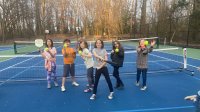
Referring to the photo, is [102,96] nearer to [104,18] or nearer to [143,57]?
[143,57]

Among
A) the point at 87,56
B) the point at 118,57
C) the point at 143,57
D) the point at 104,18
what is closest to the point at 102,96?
the point at 87,56

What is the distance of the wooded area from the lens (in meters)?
24.1

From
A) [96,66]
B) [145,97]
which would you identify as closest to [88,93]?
[96,66]

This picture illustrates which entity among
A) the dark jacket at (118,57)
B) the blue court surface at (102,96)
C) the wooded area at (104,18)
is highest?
the wooded area at (104,18)

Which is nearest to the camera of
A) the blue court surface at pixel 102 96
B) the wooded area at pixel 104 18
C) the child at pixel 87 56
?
the blue court surface at pixel 102 96

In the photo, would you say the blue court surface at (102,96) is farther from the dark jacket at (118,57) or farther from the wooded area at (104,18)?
the wooded area at (104,18)

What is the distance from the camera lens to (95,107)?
5.71m

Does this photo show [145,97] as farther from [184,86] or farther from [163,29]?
[163,29]

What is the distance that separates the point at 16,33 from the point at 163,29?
112ft

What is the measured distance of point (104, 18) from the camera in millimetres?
41344

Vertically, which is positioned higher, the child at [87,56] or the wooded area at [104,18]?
the wooded area at [104,18]

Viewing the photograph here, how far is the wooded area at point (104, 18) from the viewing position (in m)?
24.1

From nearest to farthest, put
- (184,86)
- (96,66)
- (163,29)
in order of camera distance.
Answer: (96,66) → (184,86) → (163,29)

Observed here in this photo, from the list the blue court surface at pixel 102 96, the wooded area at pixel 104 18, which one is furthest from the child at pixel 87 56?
the wooded area at pixel 104 18
